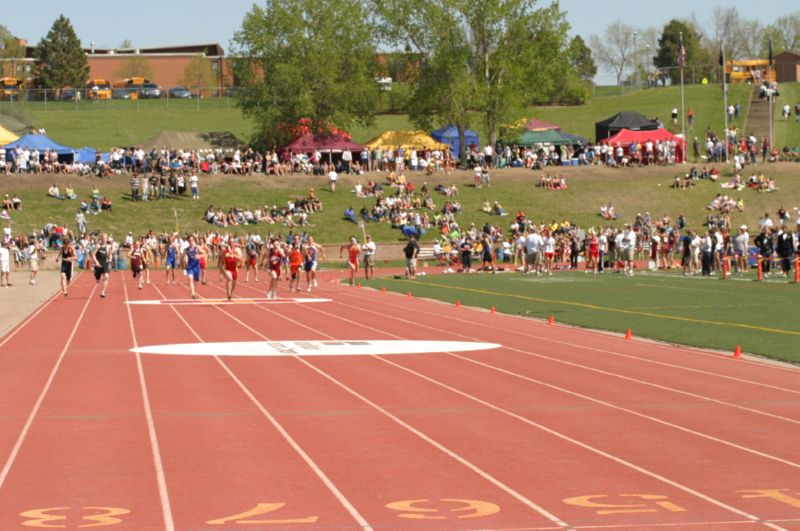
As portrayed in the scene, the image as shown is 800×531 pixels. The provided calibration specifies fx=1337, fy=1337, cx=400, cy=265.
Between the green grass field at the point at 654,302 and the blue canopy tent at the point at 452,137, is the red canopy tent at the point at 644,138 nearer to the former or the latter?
the blue canopy tent at the point at 452,137

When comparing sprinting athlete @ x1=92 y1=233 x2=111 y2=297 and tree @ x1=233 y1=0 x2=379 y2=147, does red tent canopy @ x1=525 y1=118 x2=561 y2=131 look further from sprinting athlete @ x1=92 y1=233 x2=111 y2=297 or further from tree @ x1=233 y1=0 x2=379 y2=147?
sprinting athlete @ x1=92 y1=233 x2=111 y2=297

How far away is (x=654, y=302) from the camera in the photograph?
30547 millimetres

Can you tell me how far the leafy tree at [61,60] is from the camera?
381 ft

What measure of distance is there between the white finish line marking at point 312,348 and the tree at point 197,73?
108 m

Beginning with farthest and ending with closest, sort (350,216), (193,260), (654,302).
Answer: (350,216), (193,260), (654,302)

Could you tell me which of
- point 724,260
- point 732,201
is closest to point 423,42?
point 732,201

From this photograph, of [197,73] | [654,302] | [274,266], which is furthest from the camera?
[197,73]

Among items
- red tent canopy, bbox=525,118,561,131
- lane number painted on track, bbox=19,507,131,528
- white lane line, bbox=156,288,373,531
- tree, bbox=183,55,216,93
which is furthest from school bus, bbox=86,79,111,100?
lane number painted on track, bbox=19,507,131,528

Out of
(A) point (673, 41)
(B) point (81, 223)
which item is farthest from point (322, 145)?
(A) point (673, 41)

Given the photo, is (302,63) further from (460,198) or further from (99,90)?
(99,90)

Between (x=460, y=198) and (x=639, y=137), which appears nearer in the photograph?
(x=460, y=198)

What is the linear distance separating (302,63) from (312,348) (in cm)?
5843

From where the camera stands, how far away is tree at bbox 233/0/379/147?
76.6 metres

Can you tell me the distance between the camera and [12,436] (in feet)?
39.3
